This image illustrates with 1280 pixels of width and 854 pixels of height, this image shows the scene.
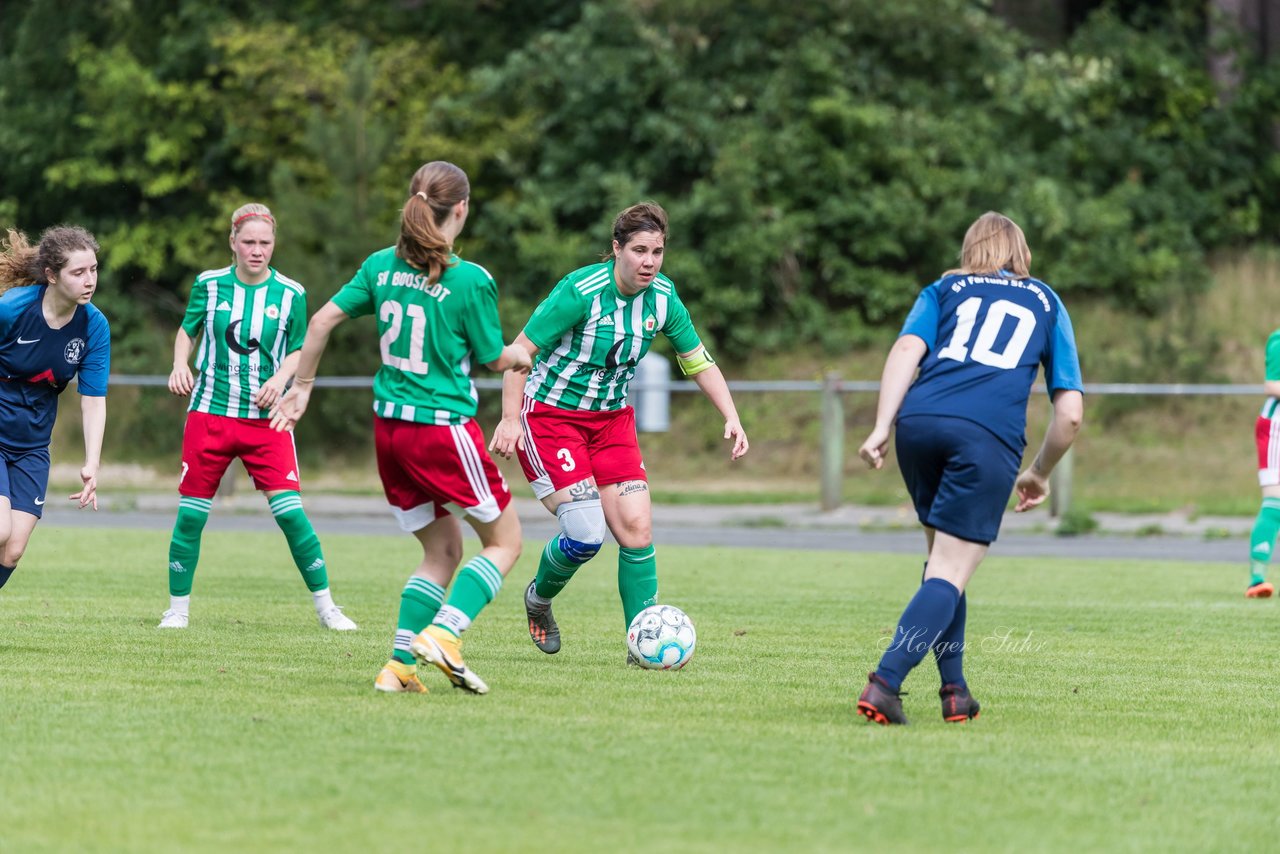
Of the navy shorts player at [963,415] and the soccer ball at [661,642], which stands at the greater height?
the navy shorts player at [963,415]

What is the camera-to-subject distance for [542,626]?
26.1 feet

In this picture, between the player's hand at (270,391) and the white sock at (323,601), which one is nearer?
the player's hand at (270,391)

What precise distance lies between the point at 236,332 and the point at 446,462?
114 inches

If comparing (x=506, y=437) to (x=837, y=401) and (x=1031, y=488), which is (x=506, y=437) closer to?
(x=1031, y=488)

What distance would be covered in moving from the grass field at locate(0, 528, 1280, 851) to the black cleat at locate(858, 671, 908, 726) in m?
0.07

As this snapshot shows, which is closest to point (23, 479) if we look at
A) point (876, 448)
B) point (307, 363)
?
point (307, 363)

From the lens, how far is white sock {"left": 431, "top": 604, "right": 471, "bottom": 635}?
636 centimetres

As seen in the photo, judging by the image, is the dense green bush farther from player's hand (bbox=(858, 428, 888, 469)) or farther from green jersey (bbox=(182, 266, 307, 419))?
player's hand (bbox=(858, 428, 888, 469))

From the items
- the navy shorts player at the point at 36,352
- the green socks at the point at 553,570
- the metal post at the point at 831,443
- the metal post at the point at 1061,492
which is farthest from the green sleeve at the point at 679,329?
the metal post at the point at 831,443

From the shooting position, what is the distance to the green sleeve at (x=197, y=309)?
8727 mm

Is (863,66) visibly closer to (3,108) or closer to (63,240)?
(3,108)

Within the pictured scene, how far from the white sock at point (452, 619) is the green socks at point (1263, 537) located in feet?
23.2

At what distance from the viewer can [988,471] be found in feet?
19.3

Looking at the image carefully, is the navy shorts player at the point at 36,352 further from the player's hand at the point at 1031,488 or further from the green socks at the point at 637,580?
the player's hand at the point at 1031,488
